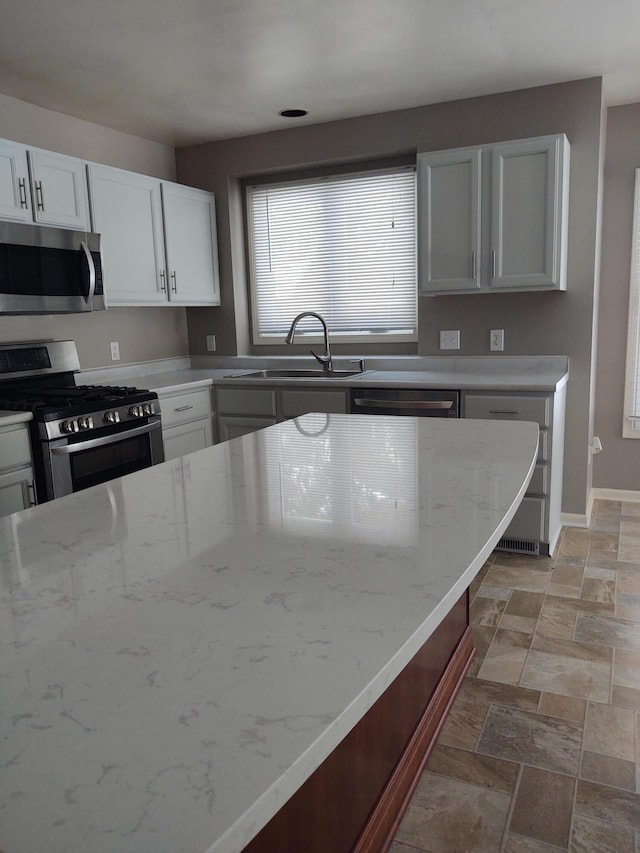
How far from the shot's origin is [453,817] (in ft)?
5.61

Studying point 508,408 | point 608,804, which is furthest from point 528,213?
point 608,804

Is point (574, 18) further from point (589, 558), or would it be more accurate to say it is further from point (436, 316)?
point (589, 558)

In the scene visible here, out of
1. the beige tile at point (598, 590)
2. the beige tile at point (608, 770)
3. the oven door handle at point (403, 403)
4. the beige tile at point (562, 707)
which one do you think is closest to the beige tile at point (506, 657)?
the beige tile at point (562, 707)

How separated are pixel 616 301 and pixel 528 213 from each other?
1.16 metres

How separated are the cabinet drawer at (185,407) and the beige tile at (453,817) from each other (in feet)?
7.87

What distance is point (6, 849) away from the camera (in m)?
0.50

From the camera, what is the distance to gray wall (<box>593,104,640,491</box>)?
4.00m

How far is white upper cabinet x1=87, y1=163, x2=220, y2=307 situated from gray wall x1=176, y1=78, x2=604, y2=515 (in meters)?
0.43

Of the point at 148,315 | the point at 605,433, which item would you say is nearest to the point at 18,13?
the point at 148,315

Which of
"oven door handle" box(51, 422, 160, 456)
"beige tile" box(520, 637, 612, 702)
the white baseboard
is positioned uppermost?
"oven door handle" box(51, 422, 160, 456)

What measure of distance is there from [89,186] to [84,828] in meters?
3.49

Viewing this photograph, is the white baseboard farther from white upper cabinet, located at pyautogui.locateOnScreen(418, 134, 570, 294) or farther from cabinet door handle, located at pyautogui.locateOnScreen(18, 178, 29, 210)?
cabinet door handle, located at pyautogui.locateOnScreen(18, 178, 29, 210)

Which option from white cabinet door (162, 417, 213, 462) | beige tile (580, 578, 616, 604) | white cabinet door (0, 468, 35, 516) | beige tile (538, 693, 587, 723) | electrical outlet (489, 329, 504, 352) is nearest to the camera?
beige tile (538, 693, 587, 723)

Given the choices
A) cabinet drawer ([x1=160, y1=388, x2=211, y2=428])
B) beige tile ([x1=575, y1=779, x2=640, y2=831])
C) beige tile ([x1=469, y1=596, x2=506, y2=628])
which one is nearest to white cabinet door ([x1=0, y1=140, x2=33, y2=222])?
cabinet drawer ([x1=160, y1=388, x2=211, y2=428])
